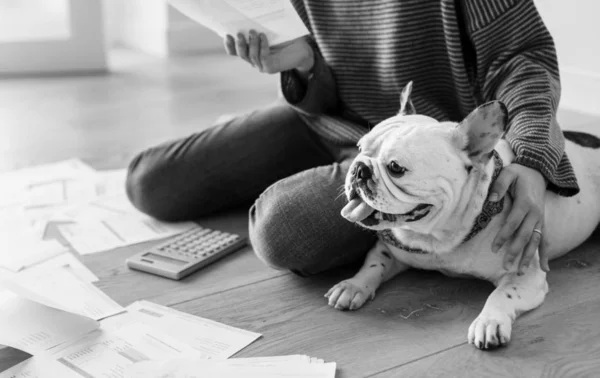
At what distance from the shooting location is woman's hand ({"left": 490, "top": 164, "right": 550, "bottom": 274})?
129 cm

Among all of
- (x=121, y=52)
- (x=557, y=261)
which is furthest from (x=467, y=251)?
(x=121, y=52)

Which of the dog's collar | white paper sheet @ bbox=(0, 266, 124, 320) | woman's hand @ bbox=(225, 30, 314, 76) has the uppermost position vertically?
woman's hand @ bbox=(225, 30, 314, 76)

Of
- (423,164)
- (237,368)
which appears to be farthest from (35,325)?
(423,164)

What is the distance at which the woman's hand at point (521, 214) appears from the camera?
4.24 ft

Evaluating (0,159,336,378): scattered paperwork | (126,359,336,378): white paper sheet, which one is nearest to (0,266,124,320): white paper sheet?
(0,159,336,378): scattered paperwork

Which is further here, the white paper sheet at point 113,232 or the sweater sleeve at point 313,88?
the white paper sheet at point 113,232

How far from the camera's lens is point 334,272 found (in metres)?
1.59

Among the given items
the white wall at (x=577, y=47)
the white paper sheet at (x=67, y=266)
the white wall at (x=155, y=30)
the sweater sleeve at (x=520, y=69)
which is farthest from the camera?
the white wall at (x=155, y=30)

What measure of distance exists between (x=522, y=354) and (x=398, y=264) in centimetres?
37

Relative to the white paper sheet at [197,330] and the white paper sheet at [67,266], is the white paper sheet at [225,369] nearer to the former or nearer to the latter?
the white paper sheet at [197,330]

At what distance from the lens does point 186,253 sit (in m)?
1.69

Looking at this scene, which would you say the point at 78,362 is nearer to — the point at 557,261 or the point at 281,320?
the point at 281,320

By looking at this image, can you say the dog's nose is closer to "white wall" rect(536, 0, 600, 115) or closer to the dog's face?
the dog's face

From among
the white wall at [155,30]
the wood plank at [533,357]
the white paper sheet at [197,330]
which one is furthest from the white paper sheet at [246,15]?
the white wall at [155,30]
